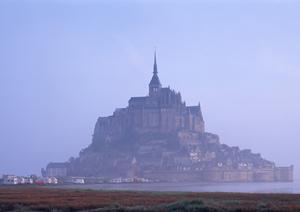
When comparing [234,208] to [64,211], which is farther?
[64,211]

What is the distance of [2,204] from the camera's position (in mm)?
46812

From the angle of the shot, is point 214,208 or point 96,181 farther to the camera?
point 96,181

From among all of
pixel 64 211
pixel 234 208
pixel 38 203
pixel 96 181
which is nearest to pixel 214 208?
pixel 234 208

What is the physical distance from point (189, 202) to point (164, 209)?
232 cm

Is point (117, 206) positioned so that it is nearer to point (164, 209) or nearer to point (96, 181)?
point (164, 209)

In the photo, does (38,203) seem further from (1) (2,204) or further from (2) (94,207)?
(2) (94,207)

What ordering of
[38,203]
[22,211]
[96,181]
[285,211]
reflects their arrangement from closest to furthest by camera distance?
[285,211] < [22,211] < [38,203] < [96,181]

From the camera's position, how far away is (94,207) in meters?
42.4

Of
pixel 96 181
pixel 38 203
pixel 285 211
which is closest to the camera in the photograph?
pixel 285 211

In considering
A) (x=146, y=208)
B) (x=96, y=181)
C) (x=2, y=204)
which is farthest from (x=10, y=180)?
(x=146, y=208)

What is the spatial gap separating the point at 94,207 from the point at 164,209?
256 inches

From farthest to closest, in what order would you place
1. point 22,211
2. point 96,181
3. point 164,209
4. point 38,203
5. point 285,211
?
point 96,181
point 38,203
point 22,211
point 164,209
point 285,211

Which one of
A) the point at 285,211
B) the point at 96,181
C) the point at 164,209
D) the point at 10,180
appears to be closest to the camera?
the point at 285,211

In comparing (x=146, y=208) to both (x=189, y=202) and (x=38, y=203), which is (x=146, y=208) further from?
(x=38, y=203)
